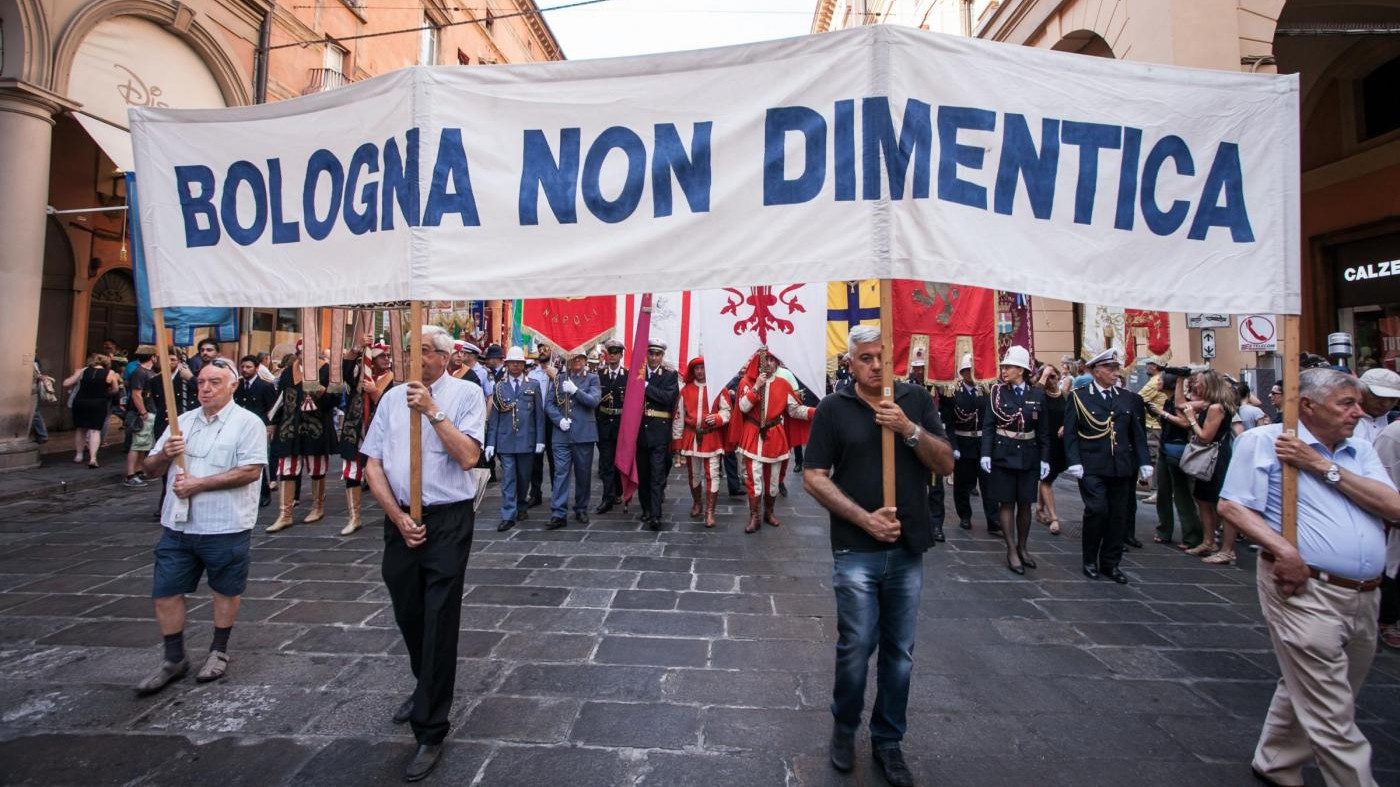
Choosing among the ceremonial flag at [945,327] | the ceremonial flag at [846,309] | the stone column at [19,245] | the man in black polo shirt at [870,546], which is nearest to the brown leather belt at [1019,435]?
the ceremonial flag at [945,327]

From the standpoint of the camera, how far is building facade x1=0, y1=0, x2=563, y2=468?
948 centimetres

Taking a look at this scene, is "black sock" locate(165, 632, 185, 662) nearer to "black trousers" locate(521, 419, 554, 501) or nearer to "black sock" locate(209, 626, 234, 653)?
"black sock" locate(209, 626, 234, 653)

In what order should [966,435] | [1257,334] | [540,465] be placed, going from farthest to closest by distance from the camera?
[540,465]
[1257,334]
[966,435]

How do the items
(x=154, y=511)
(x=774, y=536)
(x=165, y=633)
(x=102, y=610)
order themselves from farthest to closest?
(x=154, y=511) → (x=774, y=536) → (x=102, y=610) → (x=165, y=633)

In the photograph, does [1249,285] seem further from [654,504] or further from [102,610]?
[102,610]

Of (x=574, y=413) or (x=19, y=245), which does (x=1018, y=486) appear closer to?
(x=574, y=413)

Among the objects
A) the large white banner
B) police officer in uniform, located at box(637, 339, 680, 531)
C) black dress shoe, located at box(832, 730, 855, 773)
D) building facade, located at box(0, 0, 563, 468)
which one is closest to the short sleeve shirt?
the large white banner

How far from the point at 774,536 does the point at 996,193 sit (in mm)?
4851

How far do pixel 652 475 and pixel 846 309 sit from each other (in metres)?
3.73

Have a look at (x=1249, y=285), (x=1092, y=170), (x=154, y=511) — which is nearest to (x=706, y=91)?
(x=1092, y=170)

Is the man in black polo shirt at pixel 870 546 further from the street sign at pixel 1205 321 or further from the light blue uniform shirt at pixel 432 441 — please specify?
the street sign at pixel 1205 321

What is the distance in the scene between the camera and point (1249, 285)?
110 inches

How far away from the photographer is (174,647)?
3596 mm

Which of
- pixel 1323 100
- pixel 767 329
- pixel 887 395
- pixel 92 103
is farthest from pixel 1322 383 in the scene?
pixel 1323 100
